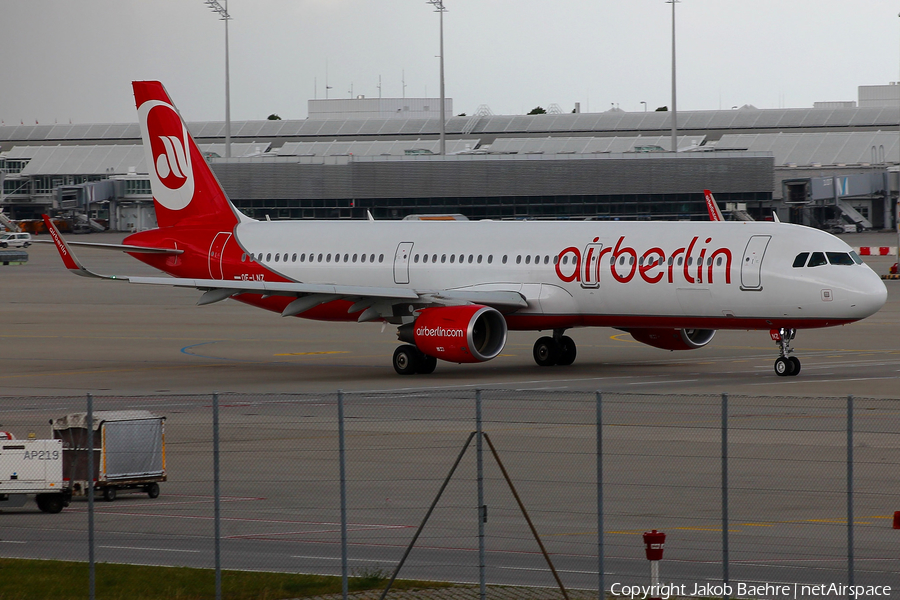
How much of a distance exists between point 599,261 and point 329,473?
1658cm

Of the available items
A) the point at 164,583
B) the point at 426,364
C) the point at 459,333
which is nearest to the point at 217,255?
the point at 426,364

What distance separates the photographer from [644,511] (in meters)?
16.9

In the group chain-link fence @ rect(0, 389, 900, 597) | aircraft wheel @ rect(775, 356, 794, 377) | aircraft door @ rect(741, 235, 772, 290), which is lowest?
chain-link fence @ rect(0, 389, 900, 597)

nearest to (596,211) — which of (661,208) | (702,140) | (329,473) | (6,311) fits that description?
(661,208)

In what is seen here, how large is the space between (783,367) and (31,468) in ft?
68.6

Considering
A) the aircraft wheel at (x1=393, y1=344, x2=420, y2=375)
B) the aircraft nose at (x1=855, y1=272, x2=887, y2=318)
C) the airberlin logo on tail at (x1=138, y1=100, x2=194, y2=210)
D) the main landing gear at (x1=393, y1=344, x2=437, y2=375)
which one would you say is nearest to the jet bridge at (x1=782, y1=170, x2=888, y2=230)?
the airberlin logo on tail at (x1=138, y1=100, x2=194, y2=210)

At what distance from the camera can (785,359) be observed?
33969mm

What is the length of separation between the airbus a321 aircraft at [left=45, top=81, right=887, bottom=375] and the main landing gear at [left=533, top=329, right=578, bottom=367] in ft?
0.13

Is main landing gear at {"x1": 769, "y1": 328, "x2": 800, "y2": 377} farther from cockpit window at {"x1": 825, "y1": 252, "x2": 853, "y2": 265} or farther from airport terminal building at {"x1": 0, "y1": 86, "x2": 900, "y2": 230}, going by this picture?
airport terminal building at {"x1": 0, "y1": 86, "x2": 900, "y2": 230}

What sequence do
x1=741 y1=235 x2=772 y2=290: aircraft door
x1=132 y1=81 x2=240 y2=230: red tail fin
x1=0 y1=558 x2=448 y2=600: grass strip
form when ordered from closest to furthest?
1. x1=0 y1=558 x2=448 y2=600: grass strip
2. x1=741 y1=235 x2=772 y2=290: aircraft door
3. x1=132 y1=81 x2=240 y2=230: red tail fin

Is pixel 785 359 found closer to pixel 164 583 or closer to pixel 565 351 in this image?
pixel 565 351

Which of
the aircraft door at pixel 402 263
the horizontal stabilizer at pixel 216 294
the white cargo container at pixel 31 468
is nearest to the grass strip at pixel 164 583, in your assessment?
the white cargo container at pixel 31 468

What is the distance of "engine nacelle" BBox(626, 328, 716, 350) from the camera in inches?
1474

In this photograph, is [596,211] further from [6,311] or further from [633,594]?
[633,594]
